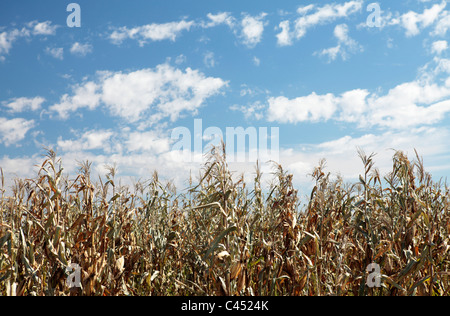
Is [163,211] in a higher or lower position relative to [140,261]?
higher

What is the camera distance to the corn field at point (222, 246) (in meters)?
3.13

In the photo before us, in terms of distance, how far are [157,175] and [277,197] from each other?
1.59 metres

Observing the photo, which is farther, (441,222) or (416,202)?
(441,222)

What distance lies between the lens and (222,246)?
2.88 meters

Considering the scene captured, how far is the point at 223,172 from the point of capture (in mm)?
3062

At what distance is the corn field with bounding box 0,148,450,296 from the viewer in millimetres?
3127

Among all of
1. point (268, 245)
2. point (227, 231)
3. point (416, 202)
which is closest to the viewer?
point (227, 231)

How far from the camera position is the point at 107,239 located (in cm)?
366
